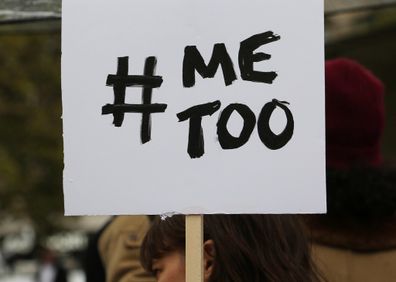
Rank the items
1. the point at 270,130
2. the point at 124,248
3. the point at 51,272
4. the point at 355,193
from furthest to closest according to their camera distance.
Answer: the point at 51,272 → the point at 124,248 → the point at 355,193 → the point at 270,130

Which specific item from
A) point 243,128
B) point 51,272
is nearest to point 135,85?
point 243,128

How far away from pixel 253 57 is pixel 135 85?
0.27 metres

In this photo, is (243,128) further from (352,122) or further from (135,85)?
(352,122)

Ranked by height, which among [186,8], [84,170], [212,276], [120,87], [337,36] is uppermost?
[337,36]

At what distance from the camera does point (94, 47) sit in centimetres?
215

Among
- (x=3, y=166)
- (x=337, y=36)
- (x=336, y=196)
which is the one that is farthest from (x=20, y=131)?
(x=336, y=196)

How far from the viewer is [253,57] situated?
2.09 metres

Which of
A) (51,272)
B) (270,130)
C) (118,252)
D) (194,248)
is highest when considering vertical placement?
(270,130)

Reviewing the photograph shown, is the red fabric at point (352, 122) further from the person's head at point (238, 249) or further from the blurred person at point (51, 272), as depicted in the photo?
the blurred person at point (51, 272)

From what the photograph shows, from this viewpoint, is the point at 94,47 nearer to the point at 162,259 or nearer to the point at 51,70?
the point at 162,259

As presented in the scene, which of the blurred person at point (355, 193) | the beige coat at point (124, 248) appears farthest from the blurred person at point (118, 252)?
the blurred person at point (355, 193)

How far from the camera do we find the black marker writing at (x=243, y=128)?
2.08m

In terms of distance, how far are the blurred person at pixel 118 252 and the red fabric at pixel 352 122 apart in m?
0.67

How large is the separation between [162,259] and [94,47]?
514 mm
